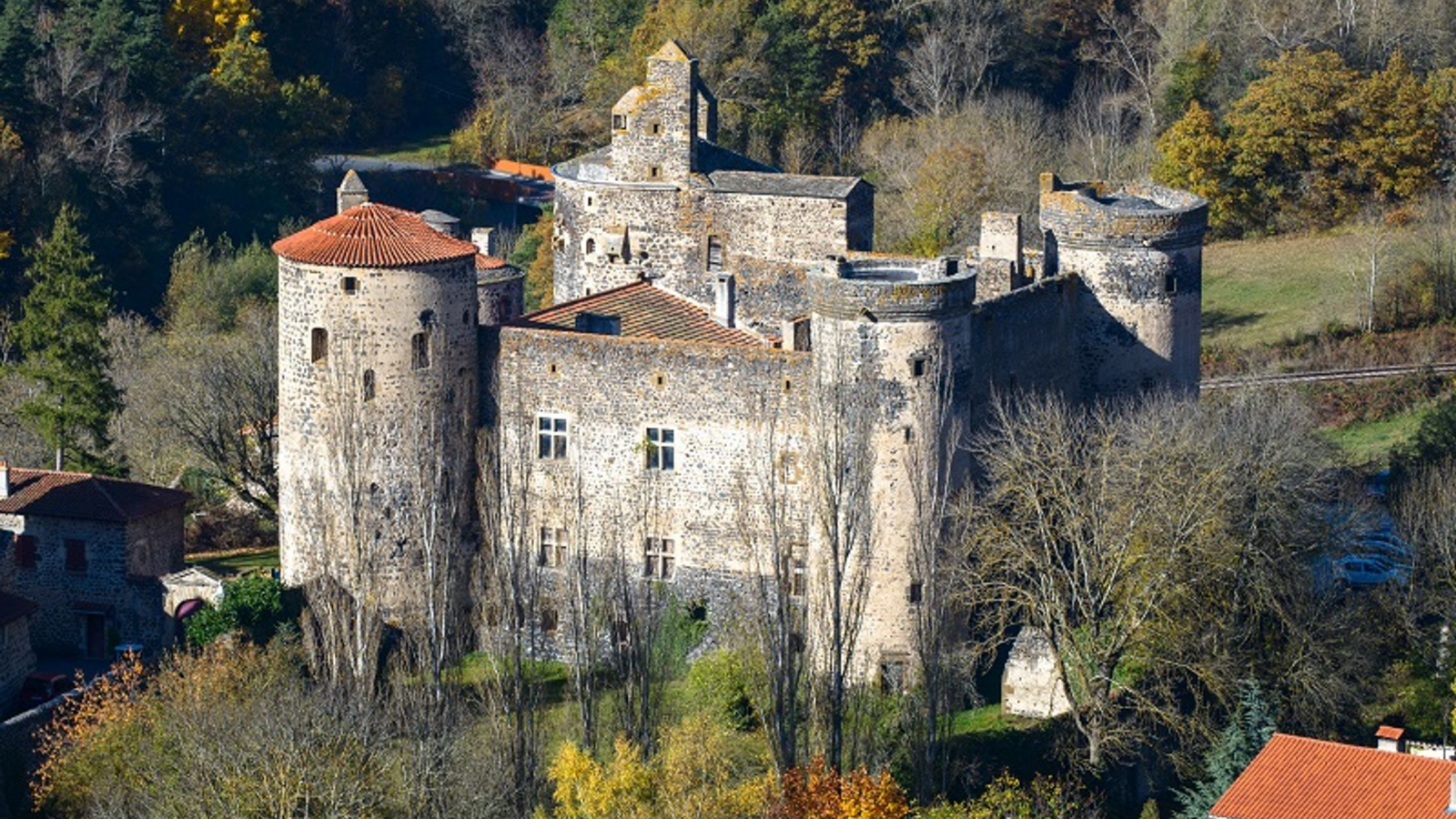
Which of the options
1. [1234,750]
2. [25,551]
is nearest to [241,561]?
[25,551]

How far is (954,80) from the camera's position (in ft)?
343

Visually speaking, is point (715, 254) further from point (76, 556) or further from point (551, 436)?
point (76, 556)

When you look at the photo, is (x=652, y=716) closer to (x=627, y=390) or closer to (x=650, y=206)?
(x=627, y=390)

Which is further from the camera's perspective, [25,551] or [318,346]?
[25,551]

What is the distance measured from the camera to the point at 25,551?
6128 centimetres

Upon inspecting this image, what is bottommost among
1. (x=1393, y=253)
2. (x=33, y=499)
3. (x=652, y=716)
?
(x=652, y=716)

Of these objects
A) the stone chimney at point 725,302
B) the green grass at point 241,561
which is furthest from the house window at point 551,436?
the green grass at point 241,561

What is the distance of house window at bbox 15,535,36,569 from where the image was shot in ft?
201

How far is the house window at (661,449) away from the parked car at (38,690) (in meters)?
11.8

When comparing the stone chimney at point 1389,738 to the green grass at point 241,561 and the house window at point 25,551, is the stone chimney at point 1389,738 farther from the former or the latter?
the house window at point 25,551

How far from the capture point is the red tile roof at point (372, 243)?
5619 centimetres

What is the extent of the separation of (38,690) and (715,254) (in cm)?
1696

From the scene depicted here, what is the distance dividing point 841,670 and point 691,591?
569cm

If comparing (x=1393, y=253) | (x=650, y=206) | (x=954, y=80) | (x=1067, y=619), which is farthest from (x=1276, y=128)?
(x=1067, y=619)
